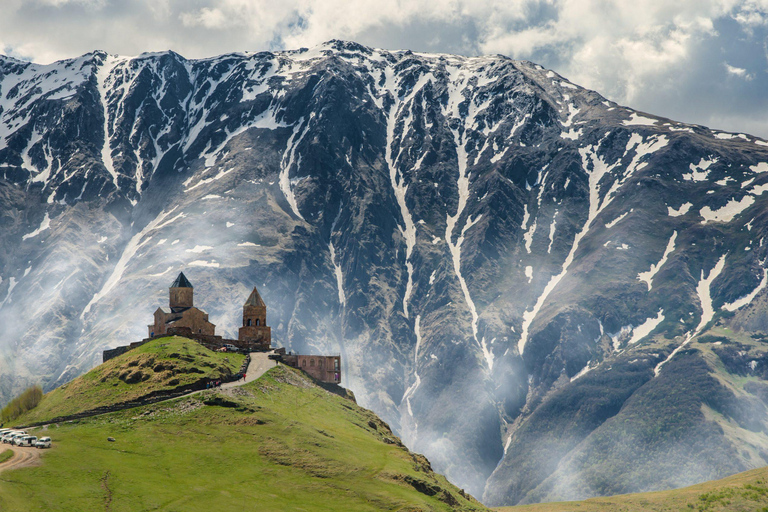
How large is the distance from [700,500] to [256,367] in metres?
72.4

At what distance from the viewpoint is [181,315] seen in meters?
168

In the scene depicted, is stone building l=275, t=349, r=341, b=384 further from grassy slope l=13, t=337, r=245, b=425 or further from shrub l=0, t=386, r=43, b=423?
shrub l=0, t=386, r=43, b=423

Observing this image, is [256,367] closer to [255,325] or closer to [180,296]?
[255,325]

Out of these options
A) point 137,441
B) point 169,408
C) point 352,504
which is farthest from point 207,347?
point 352,504

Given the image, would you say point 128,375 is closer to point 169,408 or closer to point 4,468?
point 169,408

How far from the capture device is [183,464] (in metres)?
93.3

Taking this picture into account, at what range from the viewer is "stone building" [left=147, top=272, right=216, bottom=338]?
166 metres

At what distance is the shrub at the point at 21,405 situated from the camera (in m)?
123

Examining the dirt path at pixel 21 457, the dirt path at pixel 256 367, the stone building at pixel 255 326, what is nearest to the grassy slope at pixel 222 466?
the dirt path at pixel 21 457

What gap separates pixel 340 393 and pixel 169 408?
57382 millimetres

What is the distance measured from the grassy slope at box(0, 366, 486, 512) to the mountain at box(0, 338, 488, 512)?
13cm

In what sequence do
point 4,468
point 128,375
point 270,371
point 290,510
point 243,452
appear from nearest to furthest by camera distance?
1. point 4,468
2. point 290,510
3. point 243,452
4. point 128,375
5. point 270,371

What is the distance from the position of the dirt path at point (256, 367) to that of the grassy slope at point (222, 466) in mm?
3093

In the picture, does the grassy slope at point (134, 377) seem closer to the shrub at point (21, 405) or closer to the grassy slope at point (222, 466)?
the shrub at point (21, 405)
